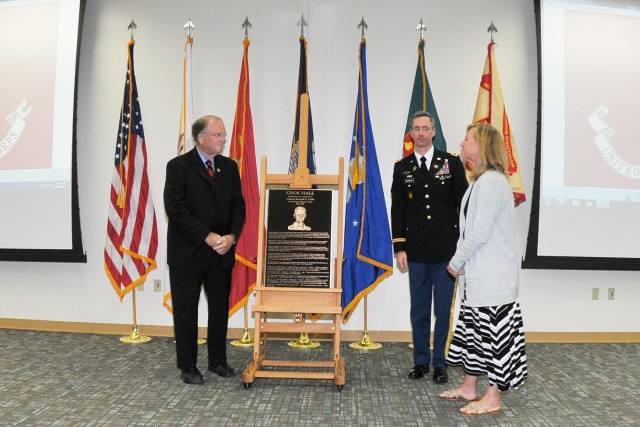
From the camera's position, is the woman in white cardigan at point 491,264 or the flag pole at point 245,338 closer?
the woman in white cardigan at point 491,264

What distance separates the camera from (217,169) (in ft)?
12.0

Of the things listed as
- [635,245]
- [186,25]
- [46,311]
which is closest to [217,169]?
[186,25]

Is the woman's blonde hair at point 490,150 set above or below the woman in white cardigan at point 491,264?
above

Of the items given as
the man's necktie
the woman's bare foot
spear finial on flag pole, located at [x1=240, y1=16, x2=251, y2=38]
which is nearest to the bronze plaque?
the man's necktie

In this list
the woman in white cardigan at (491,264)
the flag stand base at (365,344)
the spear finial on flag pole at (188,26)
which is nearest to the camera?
the woman in white cardigan at (491,264)

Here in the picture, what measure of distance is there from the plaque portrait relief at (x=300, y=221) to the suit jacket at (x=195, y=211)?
0.36m

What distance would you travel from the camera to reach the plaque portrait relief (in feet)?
12.3

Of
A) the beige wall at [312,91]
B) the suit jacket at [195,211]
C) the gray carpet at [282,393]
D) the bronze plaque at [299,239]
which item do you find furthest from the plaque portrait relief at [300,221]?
the beige wall at [312,91]

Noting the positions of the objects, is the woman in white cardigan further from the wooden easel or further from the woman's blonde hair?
the wooden easel

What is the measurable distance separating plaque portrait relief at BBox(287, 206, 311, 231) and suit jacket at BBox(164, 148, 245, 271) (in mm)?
362

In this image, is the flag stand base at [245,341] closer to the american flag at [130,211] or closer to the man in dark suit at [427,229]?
the american flag at [130,211]

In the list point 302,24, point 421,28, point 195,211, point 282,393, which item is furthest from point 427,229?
point 302,24

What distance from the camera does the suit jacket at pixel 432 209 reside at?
3580mm

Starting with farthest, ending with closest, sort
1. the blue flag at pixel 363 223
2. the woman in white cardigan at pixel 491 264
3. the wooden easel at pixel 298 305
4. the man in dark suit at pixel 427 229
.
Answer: the blue flag at pixel 363 223 → the man in dark suit at pixel 427 229 → the wooden easel at pixel 298 305 → the woman in white cardigan at pixel 491 264
